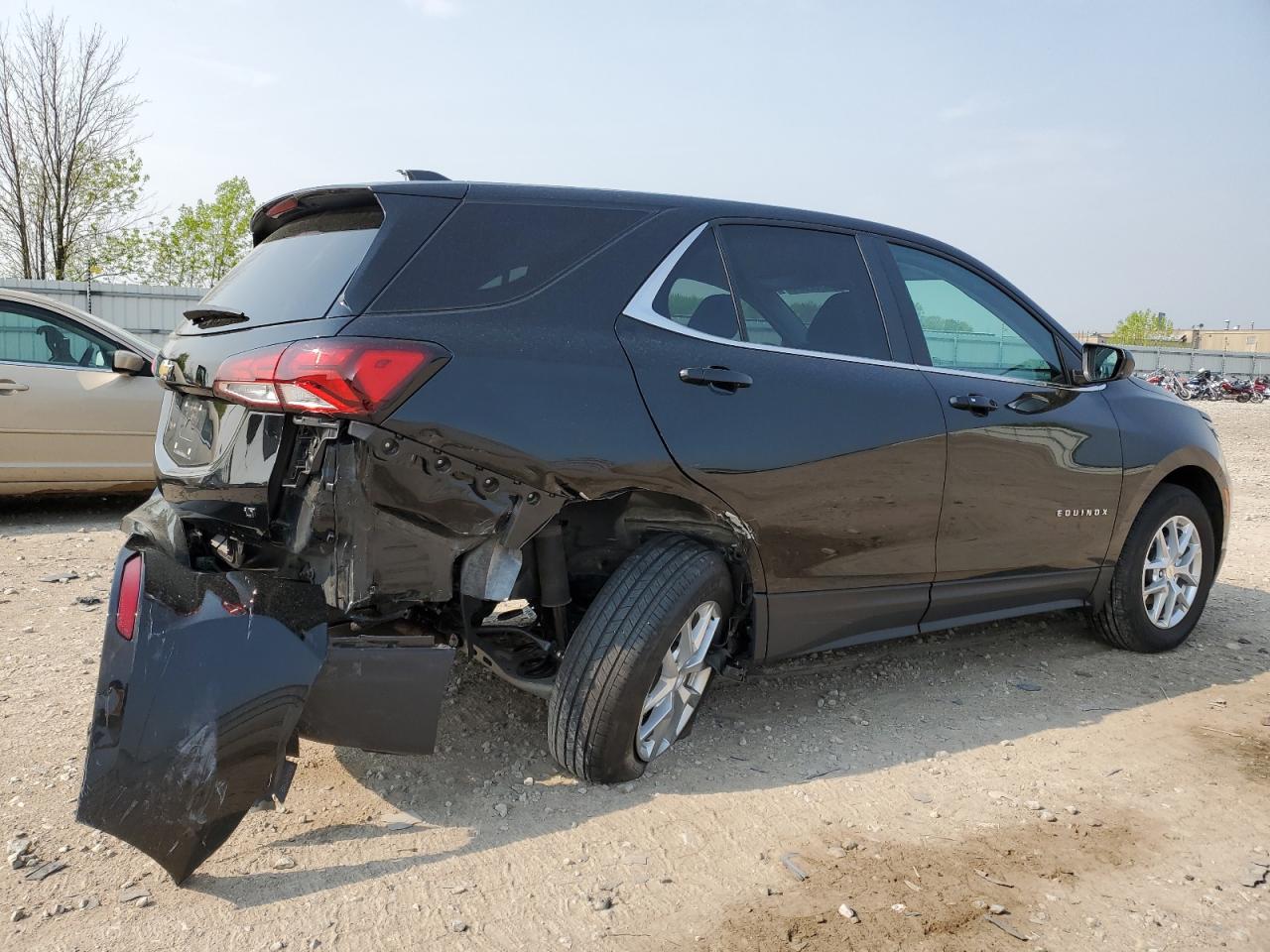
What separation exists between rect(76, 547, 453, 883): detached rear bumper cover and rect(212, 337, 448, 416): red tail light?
1.66 feet

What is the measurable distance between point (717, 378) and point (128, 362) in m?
5.51

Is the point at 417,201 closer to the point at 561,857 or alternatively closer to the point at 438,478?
the point at 438,478

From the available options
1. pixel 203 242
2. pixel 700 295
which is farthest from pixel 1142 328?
pixel 700 295

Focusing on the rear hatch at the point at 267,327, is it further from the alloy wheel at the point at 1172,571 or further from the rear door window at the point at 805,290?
the alloy wheel at the point at 1172,571

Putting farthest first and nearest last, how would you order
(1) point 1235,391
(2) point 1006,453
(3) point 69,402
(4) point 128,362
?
1. (1) point 1235,391
2. (4) point 128,362
3. (3) point 69,402
4. (2) point 1006,453

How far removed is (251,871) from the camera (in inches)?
99.7

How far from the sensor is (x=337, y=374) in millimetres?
2484

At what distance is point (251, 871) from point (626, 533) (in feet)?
4.67

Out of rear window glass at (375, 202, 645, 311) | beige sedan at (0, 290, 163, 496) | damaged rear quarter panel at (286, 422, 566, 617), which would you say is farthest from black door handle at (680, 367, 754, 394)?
beige sedan at (0, 290, 163, 496)

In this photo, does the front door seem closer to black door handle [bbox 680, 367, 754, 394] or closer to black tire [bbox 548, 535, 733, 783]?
black door handle [bbox 680, 367, 754, 394]

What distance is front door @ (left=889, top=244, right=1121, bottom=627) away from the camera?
12.2ft

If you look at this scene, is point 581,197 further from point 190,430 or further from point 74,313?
point 74,313

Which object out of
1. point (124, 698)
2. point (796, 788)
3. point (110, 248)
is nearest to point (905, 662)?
point (796, 788)

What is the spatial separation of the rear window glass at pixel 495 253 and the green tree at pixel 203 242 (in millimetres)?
26661
